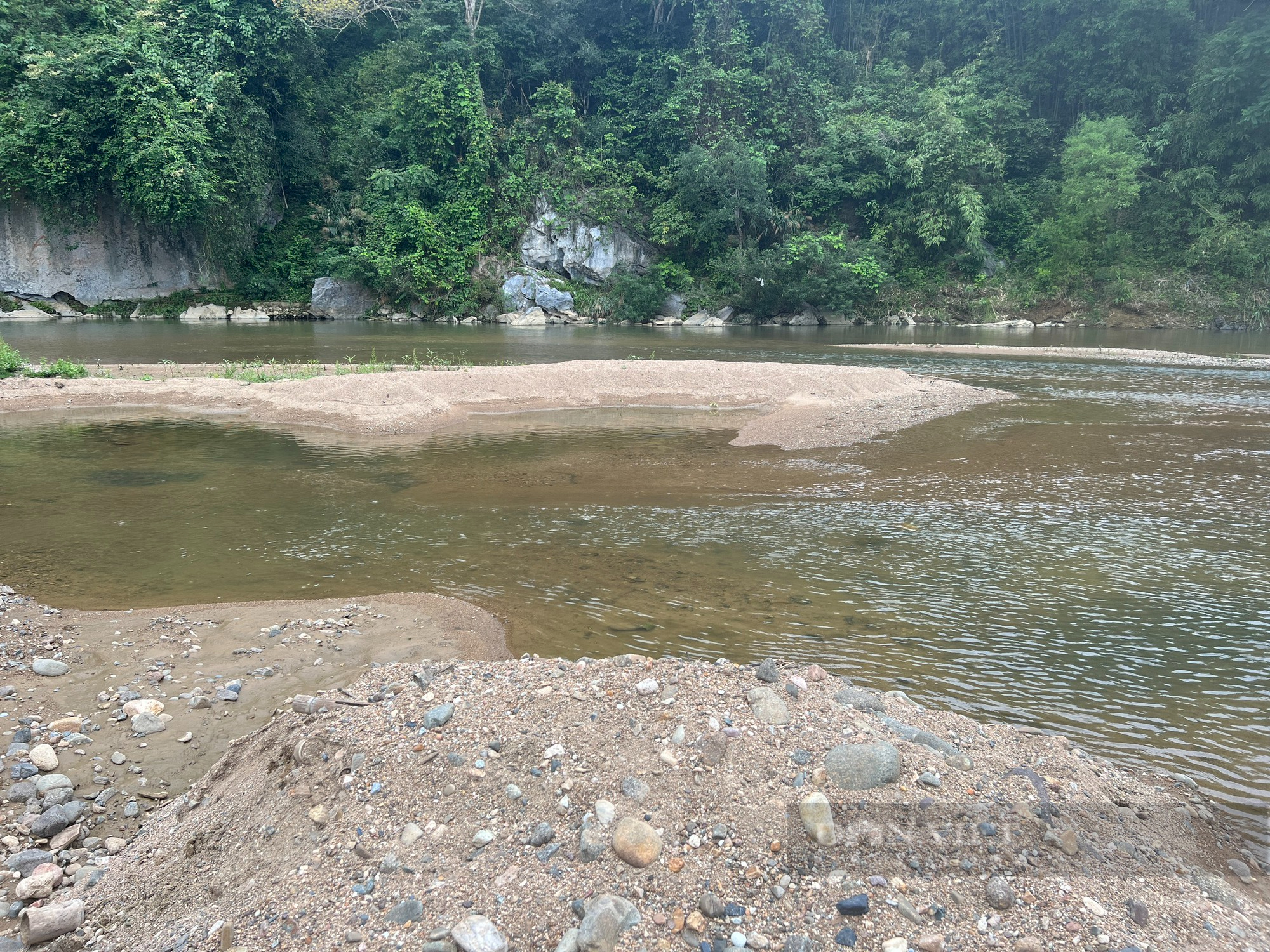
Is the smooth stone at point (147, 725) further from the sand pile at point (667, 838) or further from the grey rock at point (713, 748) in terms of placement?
the grey rock at point (713, 748)

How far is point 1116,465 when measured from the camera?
11.5 m

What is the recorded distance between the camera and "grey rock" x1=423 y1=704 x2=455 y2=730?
3.65m

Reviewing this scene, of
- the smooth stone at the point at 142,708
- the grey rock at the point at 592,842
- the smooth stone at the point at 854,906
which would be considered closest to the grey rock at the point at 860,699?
the smooth stone at the point at 854,906

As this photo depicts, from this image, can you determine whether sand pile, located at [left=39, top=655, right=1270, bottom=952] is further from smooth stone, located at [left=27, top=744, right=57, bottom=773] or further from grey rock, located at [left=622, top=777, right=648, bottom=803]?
smooth stone, located at [left=27, top=744, right=57, bottom=773]

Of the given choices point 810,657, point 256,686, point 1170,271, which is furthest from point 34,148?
point 1170,271

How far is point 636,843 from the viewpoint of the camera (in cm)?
288

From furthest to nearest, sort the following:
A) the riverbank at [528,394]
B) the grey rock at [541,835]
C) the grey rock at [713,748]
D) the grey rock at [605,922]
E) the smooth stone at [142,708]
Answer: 1. the riverbank at [528,394]
2. the smooth stone at [142,708]
3. the grey rock at [713,748]
4. the grey rock at [541,835]
5. the grey rock at [605,922]

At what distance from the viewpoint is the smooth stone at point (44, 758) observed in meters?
3.85

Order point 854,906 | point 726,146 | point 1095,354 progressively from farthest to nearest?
point 726,146
point 1095,354
point 854,906

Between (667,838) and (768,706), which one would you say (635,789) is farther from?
(768,706)

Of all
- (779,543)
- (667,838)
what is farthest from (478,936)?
(779,543)

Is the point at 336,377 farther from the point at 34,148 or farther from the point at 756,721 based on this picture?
the point at 34,148

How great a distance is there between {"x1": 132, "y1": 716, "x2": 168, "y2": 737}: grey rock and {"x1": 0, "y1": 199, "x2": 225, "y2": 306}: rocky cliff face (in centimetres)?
3997

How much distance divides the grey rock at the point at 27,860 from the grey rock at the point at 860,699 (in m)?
3.67
